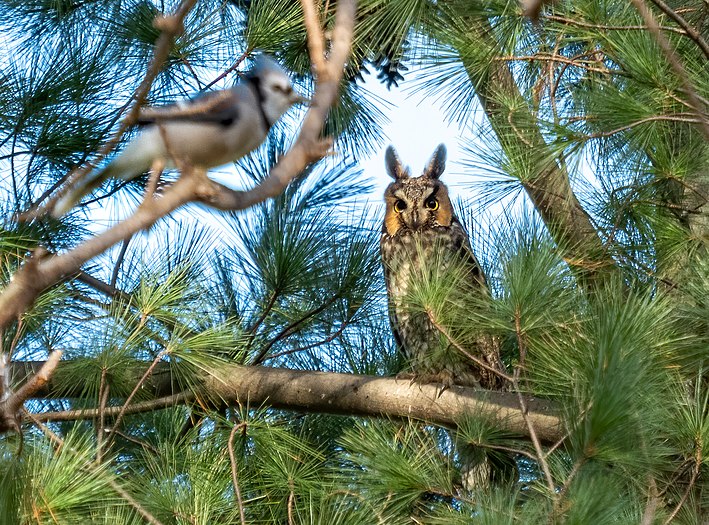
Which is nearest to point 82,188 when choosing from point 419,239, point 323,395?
point 323,395

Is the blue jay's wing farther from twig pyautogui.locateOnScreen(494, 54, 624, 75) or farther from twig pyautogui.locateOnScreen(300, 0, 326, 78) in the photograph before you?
twig pyautogui.locateOnScreen(494, 54, 624, 75)

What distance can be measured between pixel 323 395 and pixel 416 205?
2.48 feet

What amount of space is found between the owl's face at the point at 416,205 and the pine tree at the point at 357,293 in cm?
23

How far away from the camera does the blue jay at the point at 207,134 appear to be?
147 centimetres

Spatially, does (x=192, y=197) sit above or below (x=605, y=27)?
below

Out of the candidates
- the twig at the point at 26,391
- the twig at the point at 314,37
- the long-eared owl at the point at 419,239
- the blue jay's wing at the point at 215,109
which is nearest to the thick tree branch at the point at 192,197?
the twig at the point at 314,37

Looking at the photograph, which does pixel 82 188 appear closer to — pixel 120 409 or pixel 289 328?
pixel 120 409

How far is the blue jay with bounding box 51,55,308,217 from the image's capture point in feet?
4.82

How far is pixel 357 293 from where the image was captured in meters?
2.47

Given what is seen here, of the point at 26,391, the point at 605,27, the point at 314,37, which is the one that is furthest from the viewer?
the point at 605,27

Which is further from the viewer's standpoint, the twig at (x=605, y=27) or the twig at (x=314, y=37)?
the twig at (x=605, y=27)

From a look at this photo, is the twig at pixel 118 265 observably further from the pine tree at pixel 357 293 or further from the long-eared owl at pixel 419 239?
the long-eared owl at pixel 419 239

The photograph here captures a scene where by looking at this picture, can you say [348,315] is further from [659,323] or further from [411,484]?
[659,323]

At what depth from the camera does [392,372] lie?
2.54m
